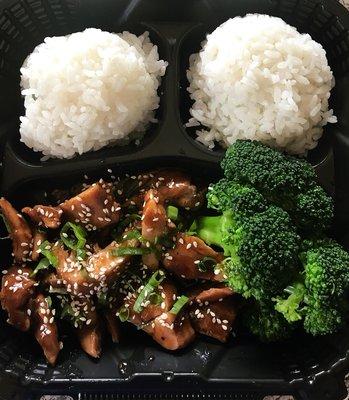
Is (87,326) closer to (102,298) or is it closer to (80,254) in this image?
(102,298)

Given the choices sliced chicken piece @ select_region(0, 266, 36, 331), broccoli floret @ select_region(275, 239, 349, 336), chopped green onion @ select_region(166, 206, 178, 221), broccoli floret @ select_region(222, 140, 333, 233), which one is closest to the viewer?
broccoli floret @ select_region(275, 239, 349, 336)

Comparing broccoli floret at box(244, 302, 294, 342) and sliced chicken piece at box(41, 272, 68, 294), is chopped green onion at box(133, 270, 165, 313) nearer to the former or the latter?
sliced chicken piece at box(41, 272, 68, 294)

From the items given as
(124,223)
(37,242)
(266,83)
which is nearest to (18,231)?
(37,242)

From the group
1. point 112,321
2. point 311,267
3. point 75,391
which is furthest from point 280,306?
point 75,391

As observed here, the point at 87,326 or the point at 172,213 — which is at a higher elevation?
the point at 172,213

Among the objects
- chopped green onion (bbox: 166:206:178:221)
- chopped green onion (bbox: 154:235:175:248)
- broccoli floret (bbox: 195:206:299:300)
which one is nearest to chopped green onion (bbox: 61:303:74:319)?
chopped green onion (bbox: 154:235:175:248)

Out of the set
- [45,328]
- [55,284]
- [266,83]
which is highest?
[266,83]
